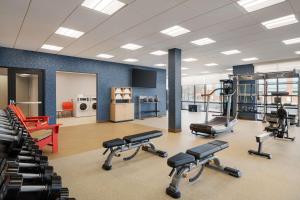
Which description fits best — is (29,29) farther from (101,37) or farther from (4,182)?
(4,182)

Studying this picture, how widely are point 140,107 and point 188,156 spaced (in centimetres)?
707

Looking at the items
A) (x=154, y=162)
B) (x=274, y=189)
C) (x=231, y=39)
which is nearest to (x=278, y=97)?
(x=231, y=39)

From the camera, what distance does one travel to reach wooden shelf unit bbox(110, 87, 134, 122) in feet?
26.3

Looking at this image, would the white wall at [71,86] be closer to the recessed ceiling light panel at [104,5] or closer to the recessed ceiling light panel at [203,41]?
the recessed ceiling light panel at [203,41]

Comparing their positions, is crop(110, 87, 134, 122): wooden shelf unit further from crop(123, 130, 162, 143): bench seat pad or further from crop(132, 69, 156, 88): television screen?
crop(123, 130, 162, 143): bench seat pad

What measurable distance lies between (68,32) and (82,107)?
238 inches

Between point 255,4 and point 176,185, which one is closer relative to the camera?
point 176,185

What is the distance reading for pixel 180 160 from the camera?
228 centimetres

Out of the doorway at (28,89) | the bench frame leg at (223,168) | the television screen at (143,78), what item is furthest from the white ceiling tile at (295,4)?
the doorway at (28,89)

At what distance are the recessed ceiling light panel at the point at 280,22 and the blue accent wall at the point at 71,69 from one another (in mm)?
6154

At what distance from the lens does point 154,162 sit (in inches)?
132

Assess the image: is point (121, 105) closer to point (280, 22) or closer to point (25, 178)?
point (280, 22)

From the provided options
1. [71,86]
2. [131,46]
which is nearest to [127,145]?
[131,46]

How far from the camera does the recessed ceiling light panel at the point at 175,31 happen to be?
13.9ft
